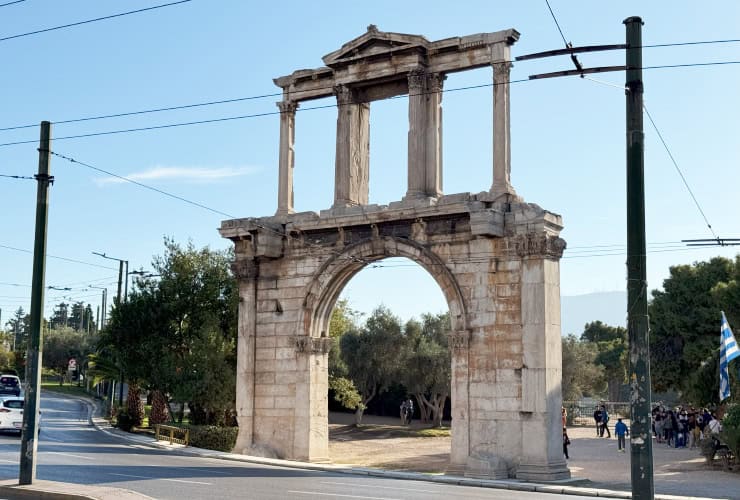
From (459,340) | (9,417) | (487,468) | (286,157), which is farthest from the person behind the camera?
(9,417)

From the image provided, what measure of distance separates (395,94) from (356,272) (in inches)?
234

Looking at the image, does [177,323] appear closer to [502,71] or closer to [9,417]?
[9,417]

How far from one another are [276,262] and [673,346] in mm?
29351

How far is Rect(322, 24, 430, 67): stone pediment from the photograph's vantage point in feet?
86.0

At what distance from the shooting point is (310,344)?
27719 millimetres

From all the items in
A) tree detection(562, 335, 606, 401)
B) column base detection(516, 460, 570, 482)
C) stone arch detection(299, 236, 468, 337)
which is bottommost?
column base detection(516, 460, 570, 482)

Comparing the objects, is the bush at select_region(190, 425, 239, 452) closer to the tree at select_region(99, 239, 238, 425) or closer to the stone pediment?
the tree at select_region(99, 239, 238, 425)

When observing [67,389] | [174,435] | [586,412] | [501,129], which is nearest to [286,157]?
[501,129]

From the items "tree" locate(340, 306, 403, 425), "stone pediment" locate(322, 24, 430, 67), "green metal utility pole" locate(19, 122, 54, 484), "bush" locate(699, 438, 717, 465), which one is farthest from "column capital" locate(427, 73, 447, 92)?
"tree" locate(340, 306, 403, 425)

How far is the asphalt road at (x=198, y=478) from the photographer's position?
17172 millimetres

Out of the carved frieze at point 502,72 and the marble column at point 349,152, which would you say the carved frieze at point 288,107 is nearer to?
the marble column at point 349,152

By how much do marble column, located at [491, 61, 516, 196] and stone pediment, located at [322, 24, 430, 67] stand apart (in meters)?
2.69

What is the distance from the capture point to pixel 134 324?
122 ft

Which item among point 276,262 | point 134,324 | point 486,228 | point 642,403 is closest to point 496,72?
point 486,228
